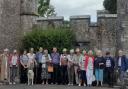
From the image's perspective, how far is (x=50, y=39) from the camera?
25594 mm

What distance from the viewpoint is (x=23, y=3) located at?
26.7 meters

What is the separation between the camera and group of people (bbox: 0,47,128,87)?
23.9 m

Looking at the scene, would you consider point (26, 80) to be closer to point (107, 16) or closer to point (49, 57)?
point (49, 57)

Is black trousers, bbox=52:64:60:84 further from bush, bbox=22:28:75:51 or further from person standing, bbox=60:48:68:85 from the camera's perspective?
bush, bbox=22:28:75:51

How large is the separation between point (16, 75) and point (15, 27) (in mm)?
2571

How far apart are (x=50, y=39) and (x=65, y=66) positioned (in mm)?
1784

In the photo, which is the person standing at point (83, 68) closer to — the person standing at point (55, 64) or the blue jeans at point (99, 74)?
the blue jeans at point (99, 74)

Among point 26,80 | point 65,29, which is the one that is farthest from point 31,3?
point 26,80

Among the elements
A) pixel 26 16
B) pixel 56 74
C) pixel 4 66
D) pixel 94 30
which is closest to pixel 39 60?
pixel 56 74

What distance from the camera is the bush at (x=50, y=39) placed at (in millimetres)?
25578

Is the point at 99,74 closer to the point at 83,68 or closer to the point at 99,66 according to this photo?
the point at 99,66

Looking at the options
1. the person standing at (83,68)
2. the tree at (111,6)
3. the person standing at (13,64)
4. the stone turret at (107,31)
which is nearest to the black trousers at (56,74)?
the person standing at (83,68)

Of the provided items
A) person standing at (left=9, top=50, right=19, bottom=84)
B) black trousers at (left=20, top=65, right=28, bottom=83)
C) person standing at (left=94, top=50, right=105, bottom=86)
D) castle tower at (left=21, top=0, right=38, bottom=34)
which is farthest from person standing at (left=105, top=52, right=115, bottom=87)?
castle tower at (left=21, top=0, right=38, bottom=34)

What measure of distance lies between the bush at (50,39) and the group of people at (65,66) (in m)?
0.57
